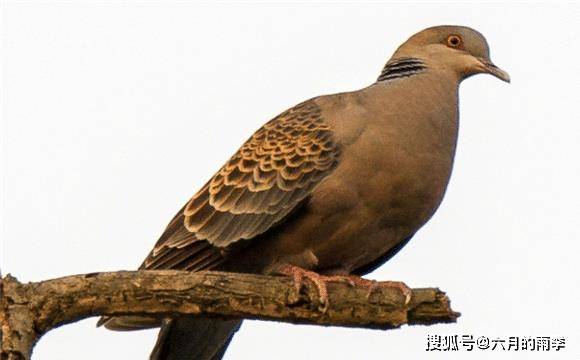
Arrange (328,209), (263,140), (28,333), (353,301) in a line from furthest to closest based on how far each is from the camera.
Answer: (263,140), (328,209), (353,301), (28,333)

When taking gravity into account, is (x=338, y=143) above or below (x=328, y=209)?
above

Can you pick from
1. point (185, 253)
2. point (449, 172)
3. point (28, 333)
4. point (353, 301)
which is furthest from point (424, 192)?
point (28, 333)

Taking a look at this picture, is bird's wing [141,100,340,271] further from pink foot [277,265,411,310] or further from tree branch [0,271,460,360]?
tree branch [0,271,460,360]

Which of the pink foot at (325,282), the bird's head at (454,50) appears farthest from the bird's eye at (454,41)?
the pink foot at (325,282)

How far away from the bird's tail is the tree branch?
1.03 m

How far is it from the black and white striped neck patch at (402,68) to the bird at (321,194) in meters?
0.02

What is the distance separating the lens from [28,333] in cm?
484

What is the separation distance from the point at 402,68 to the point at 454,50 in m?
0.33

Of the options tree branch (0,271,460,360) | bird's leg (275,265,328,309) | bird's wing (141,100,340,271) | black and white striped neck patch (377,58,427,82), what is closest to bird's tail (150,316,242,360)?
bird's wing (141,100,340,271)

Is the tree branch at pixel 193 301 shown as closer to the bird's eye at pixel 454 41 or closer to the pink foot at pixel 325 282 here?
Answer: the pink foot at pixel 325 282

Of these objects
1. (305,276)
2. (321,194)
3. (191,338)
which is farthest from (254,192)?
(191,338)

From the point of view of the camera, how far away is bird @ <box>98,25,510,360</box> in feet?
19.0

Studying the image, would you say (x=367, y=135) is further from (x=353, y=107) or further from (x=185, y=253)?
(x=185, y=253)

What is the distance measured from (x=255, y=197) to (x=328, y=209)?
504mm
